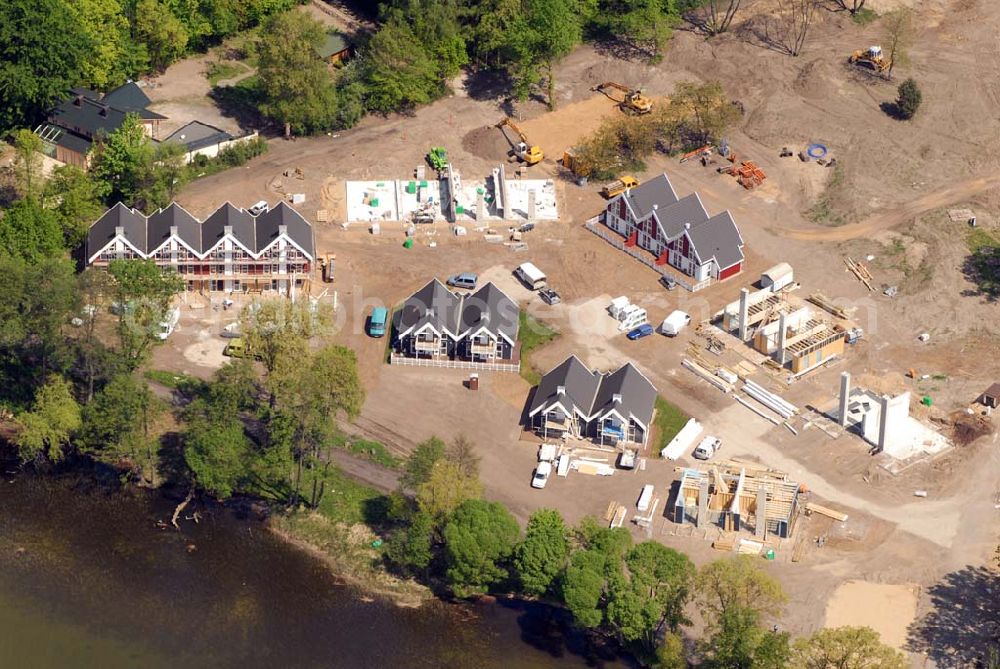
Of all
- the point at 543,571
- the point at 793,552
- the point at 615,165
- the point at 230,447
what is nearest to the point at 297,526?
the point at 230,447

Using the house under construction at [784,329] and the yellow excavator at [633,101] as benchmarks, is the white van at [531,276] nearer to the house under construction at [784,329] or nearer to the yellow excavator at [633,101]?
the house under construction at [784,329]

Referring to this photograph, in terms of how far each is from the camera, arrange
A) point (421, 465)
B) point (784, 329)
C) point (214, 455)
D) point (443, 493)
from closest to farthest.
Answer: point (443, 493)
point (421, 465)
point (214, 455)
point (784, 329)

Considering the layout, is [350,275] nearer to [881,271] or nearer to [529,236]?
[529,236]

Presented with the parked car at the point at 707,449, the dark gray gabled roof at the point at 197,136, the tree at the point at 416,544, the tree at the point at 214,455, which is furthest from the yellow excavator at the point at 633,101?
the tree at the point at 416,544

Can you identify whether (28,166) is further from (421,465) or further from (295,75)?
(421,465)

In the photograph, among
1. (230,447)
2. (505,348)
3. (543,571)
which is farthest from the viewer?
(505,348)

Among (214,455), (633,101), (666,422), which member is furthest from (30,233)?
(633,101)

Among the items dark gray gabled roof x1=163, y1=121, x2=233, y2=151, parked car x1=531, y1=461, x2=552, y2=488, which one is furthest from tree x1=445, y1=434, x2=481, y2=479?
dark gray gabled roof x1=163, y1=121, x2=233, y2=151
